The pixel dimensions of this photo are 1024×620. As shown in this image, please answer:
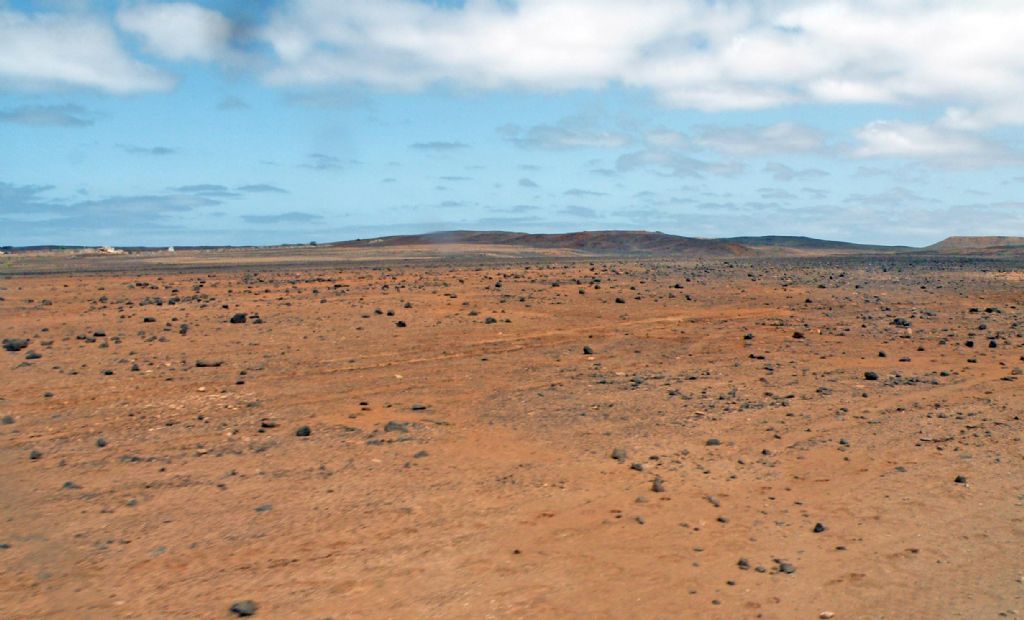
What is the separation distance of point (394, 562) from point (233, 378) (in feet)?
22.7

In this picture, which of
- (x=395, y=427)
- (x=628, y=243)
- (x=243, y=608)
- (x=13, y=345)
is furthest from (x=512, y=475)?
(x=628, y=243)

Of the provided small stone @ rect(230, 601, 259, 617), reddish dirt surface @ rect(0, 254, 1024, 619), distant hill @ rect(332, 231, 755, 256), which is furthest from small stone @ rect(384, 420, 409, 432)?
distant hill @ rect(332, 231, 755, 256)

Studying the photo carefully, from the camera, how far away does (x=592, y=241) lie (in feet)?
326

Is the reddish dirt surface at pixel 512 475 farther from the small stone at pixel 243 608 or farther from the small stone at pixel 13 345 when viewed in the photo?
the small stone at pixel 13 345

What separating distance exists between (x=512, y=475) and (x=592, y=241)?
302 feet

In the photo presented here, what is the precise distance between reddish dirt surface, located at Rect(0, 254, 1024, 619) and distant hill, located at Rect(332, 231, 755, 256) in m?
67.7

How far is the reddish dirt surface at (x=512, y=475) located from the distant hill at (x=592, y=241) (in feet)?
222

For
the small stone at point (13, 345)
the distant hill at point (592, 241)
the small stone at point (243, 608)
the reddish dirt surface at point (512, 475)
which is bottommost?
the small stone at point (243, 608)

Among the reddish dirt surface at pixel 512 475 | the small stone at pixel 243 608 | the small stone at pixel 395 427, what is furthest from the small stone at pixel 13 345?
the small stone at pixel 243 608

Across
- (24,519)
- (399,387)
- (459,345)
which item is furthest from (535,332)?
(24,519)

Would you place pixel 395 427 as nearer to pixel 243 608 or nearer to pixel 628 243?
pixel 243 608

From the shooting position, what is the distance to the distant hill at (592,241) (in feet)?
280

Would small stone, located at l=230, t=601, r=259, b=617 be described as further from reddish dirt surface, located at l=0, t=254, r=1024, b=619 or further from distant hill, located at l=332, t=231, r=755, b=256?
distant hill, located at l=332, t=231, r=755, b=256

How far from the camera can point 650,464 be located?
8.48m
